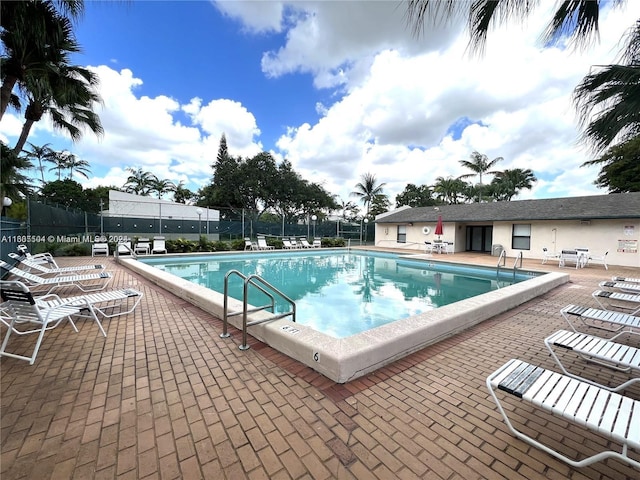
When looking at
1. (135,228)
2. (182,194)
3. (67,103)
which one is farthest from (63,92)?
(182,194)

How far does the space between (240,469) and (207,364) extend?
1.40 metres

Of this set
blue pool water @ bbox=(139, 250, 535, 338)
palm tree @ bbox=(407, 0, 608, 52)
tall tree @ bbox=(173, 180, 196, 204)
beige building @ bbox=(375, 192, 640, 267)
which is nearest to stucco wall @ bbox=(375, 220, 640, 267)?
beige building @ bbox=(375, 192, 640, 267)

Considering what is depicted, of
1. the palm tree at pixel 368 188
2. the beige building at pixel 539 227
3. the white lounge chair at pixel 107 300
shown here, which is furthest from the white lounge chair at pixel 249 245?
the palm tree at pixel 368 188

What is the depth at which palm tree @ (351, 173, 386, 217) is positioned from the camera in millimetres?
30031

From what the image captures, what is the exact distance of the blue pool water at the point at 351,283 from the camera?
599 centimetres

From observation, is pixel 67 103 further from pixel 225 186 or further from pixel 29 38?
pixel 225 186

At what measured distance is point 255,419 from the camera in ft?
6.67

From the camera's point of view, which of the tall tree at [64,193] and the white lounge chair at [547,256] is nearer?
the white lounge chair at [547,256]

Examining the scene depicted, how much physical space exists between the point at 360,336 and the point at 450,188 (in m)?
32.3

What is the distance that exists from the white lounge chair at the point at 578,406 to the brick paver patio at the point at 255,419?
0.25 m

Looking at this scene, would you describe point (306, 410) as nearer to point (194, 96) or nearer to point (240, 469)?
point (240, 469)

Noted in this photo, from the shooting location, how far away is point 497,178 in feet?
98.6

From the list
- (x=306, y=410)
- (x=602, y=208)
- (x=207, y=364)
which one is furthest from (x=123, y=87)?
(x=602, y=208)

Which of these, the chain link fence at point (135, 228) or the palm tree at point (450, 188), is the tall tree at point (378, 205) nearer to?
the palm tree at point (450, 188)
